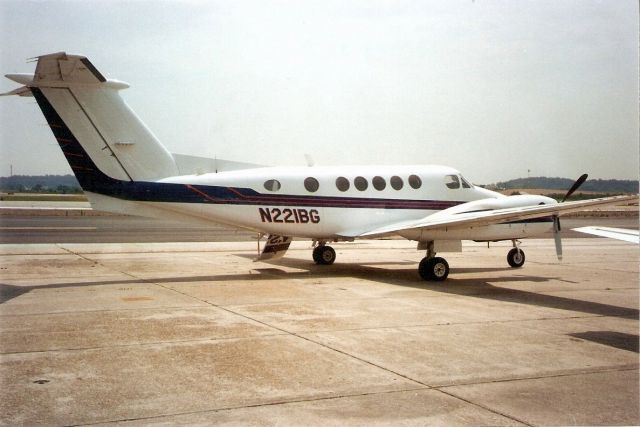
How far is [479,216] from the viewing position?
51.4 feet

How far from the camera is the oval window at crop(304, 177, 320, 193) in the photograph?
17.6m

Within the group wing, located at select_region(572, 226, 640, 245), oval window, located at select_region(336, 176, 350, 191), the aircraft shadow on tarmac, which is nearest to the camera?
wing, located at select_region(572, 226, 640, 245)

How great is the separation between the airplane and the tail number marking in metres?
0.03

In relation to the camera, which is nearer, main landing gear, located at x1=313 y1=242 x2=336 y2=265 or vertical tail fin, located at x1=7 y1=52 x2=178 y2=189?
vertical tail fin, located at x1=7 y1=52 x2=178 y2=189

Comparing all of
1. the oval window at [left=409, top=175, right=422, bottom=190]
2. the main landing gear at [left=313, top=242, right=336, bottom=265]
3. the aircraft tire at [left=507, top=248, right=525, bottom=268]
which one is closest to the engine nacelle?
the oval window at [left=409, top=175, right=422, bottom=190]

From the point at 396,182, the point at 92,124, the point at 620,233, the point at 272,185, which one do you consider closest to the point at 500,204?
the point at 396,182

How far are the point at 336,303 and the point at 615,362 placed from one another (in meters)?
5.69

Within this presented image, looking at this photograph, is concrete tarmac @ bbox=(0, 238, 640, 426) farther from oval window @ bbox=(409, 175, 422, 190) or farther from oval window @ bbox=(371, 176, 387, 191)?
oval window @ bbox=(409, 175, 422, 190)

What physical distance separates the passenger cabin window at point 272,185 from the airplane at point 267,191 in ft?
0.09

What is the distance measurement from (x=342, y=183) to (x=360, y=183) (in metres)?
0.54

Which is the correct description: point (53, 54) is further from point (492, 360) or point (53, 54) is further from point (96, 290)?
point (492, 360)

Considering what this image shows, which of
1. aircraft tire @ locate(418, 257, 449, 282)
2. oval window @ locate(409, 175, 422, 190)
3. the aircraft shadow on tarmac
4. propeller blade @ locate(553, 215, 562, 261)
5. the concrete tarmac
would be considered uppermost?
oval window @ locate(409, 175, 422, 190)

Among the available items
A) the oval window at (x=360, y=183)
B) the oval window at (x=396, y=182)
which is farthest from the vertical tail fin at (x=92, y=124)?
the oval window at (x=396, y=182)

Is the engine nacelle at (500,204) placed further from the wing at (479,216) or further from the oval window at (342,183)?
the oval window at (342,183)
